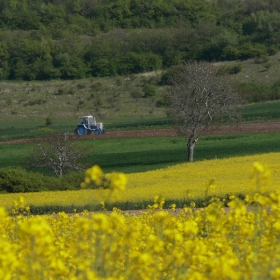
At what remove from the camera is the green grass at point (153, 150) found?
39.6 metres

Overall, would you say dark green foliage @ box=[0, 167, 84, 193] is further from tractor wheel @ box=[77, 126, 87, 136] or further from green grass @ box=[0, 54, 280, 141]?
green grass @ box=[0, 54, 280, 141]

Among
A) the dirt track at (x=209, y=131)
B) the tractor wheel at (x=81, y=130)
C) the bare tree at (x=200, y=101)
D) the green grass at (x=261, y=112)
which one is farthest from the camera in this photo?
the green grass at (x=261, y=112)

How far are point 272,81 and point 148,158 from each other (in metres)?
43.3

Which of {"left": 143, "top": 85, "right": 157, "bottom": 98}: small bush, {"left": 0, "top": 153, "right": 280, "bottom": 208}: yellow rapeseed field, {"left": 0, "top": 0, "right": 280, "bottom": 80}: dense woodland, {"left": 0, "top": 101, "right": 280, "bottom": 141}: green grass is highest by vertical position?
{"left": 0, "top": 0, "right": 280, "bottom": 80}: dense woodland

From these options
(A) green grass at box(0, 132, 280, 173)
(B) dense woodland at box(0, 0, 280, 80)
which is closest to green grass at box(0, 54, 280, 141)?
(B) dense woodland at box(0, 0, 280, 80)

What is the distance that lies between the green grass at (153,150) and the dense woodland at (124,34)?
46292 mm

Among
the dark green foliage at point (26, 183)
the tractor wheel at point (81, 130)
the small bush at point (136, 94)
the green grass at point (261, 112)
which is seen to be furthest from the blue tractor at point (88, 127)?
the dark green foliage at point (26, 183)

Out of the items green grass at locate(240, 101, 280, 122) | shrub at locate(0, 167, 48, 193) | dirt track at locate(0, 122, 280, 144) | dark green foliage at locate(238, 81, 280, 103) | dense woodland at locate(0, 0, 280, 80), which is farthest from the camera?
dense woodland at locate(0, 0, 280, 80)

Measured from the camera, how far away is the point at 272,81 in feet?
270

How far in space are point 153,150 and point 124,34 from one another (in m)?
73.0

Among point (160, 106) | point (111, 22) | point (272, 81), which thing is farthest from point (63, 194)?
point (111, 22)

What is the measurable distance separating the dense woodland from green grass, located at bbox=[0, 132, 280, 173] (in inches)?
1823

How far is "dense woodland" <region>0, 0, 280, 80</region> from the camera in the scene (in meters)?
98.1

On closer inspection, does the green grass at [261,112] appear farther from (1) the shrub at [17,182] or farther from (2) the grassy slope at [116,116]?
(1) the shrub at [17,182]
